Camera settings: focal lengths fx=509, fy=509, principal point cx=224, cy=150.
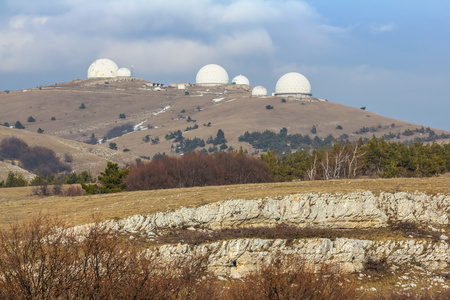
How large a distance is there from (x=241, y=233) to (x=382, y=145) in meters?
46.1

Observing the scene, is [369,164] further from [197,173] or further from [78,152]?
[78,152]

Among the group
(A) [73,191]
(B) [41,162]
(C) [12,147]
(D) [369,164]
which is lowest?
(B) [41,162]

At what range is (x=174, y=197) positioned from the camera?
40.2 metres

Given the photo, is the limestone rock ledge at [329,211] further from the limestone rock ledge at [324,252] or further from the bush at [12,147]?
the bush at [12,147]

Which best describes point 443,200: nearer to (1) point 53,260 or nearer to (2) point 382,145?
(1) point 53,260

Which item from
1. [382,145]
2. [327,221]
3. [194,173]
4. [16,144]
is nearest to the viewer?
[327,221]

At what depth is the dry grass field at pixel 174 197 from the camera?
116 ft

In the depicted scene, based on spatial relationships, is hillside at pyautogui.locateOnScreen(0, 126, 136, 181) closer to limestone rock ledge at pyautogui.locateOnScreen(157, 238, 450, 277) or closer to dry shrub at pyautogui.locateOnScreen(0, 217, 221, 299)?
limestone rock ledge at pyautogui.locateOnScreen(157, 238, 450, 277)

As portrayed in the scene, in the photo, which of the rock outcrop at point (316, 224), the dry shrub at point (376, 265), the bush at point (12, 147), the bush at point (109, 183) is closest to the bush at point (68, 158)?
the bush at point (12, 147)

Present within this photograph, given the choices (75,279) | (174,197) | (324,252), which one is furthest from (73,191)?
(75,279)

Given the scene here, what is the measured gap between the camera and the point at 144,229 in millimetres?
33406

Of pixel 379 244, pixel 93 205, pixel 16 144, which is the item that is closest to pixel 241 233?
pixel 379 244

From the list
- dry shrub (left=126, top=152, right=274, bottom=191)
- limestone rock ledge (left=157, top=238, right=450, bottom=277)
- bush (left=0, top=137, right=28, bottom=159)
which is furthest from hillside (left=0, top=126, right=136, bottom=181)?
limestone rock ledge (left=157, top=238, right=450, bottom=277)

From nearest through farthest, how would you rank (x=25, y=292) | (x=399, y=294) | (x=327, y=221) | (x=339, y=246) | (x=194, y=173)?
(x=25, y=292), (x=399, y=294), (x=339, y=246), (x=327, y=221), (x=194, y=173)
